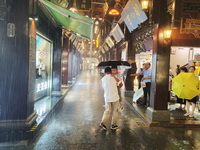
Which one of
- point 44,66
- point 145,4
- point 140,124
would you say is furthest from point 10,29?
point 140,124

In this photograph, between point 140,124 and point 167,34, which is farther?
point 140,124

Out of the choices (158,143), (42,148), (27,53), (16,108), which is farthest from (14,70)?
(158,143)

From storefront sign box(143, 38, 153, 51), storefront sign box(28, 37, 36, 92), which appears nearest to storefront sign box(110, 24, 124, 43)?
storefront sign box(143, 38, 153, 51)

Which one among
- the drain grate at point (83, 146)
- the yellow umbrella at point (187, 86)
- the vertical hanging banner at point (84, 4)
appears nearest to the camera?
the drain grate at point (83, 146)

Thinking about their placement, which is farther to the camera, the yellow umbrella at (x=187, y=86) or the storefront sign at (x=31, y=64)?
the yellow umbrella at (x=187, y=86)

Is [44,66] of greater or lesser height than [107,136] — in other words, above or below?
above

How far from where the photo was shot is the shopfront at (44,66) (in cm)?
878

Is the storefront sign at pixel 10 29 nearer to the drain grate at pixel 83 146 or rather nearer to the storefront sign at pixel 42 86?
the drain grate at pixel 83 146

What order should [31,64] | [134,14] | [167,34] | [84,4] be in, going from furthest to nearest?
1. [84,4]
2. [134,14]
3. [167,34]
4. [31,64]

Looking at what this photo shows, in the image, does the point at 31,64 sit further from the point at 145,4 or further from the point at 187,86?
the point at 187,86

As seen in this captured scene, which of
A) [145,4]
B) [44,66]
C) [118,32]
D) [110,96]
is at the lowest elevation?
[110,96]

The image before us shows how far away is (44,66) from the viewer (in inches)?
373

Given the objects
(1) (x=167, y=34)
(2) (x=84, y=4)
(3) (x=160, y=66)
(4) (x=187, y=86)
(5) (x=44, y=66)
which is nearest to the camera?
(1) (x=167, y=34)

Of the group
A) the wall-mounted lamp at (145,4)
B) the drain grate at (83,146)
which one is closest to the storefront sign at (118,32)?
the wall-mounted lamp at (145,4)
